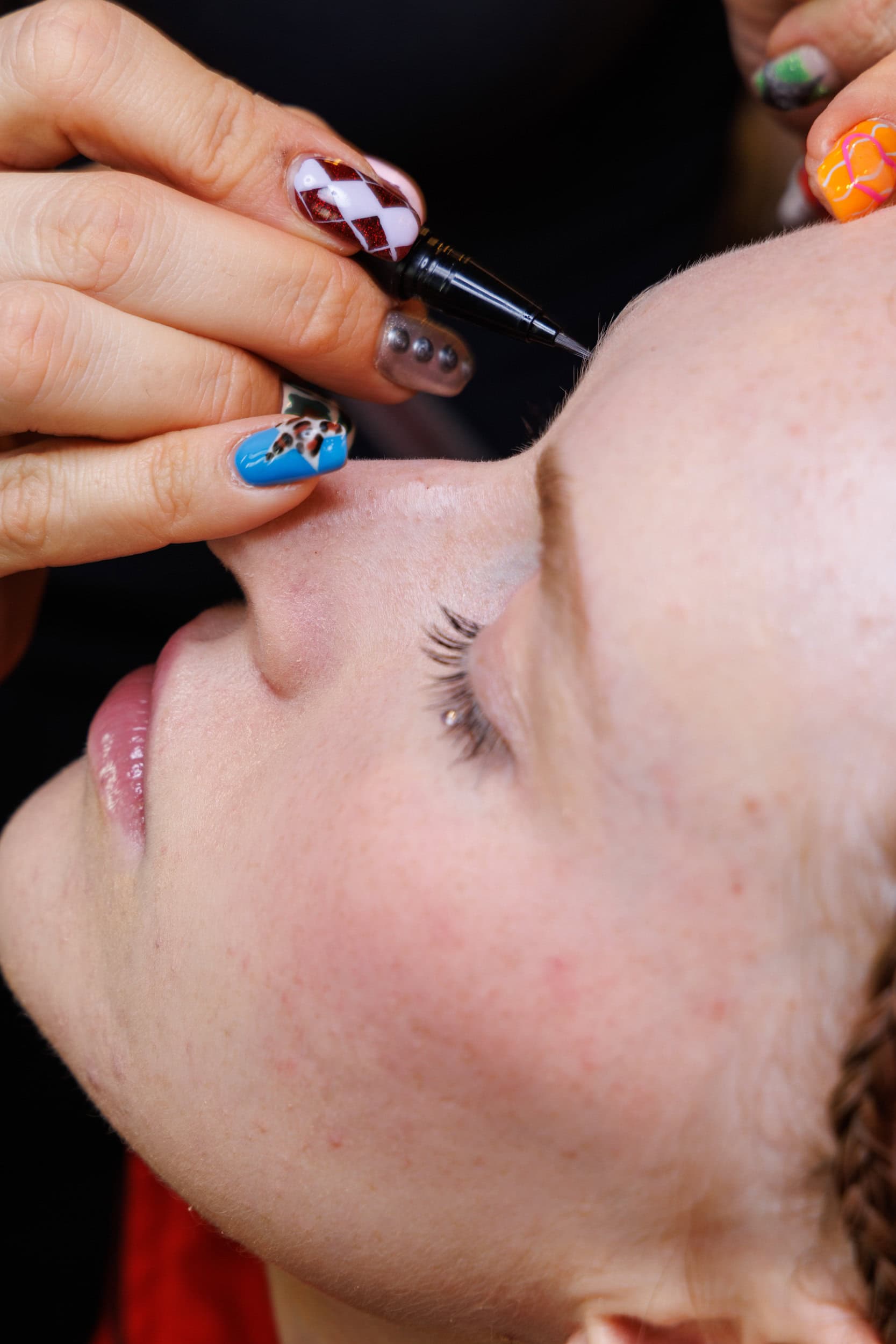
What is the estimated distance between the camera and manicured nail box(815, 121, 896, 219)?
0.76 m

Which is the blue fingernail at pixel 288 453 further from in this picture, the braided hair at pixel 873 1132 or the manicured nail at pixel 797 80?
the manicured nail at pixel 797 80

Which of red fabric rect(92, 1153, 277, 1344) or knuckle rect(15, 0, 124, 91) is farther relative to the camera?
red fabric rect(92, 1153, 277, 1344)

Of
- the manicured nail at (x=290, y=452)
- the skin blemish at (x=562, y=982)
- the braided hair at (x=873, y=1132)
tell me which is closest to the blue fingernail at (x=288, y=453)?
the manicured nail at (x=290, y=452)

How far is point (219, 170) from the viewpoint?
33.1 inches

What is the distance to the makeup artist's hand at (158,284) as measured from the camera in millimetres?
798

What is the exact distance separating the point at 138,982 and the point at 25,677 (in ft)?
2.48

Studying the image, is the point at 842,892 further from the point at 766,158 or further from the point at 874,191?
the point at 766,158

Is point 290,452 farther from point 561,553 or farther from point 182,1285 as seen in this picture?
point 182,1285

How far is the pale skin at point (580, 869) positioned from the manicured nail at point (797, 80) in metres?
0.40

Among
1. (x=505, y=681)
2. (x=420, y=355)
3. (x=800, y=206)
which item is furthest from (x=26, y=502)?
(x=800, y=206)

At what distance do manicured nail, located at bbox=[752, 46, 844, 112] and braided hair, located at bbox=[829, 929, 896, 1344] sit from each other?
2.77 feet

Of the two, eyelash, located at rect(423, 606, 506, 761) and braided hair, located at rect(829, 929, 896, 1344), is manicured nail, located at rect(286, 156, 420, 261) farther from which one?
braided hair, located at rect(829, 929, 896, 1344)

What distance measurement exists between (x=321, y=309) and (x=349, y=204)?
0.09 meters

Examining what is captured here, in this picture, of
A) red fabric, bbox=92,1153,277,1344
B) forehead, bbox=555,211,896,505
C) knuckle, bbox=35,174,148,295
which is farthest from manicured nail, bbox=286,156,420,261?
red fabric, bbox=92,1153,277,1344
